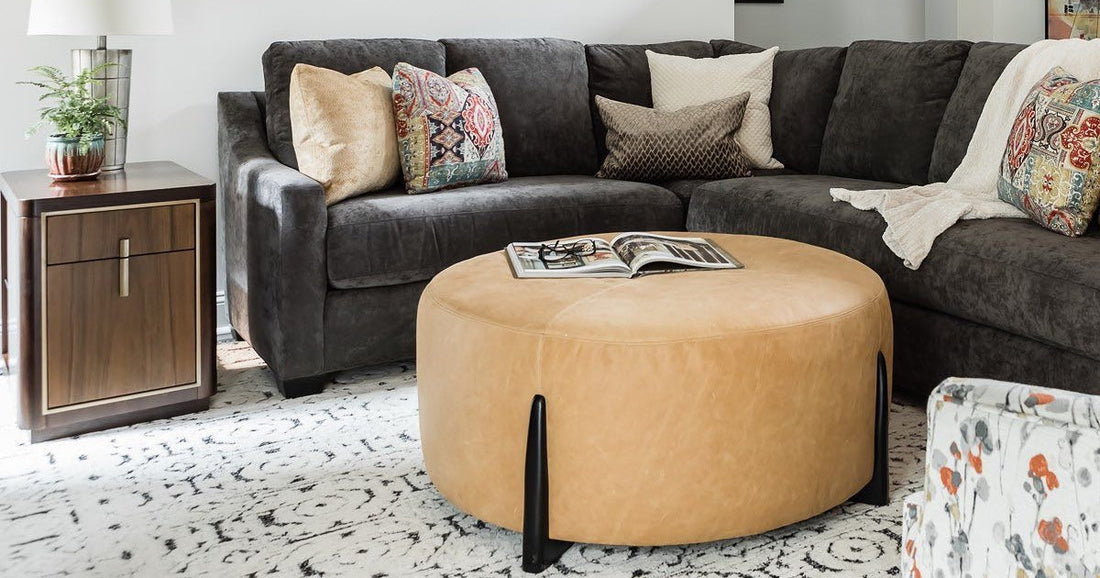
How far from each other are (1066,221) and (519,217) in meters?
1.50

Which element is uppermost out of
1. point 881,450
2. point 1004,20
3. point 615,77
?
point 1004,20

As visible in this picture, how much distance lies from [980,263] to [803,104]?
151cm

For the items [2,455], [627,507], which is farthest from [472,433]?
[2,455]

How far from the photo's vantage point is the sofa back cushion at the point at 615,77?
3961 millimetres

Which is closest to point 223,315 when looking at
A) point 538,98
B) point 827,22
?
point 538,98

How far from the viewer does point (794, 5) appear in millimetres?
5398

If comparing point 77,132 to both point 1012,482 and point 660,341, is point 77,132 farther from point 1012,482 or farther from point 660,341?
point 1012,482

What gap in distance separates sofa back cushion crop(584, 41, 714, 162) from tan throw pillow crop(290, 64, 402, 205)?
1008 millimetres

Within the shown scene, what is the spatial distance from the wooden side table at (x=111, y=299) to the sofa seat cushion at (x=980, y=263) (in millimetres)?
1631

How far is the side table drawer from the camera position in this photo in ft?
8.39

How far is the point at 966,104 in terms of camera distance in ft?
10.4

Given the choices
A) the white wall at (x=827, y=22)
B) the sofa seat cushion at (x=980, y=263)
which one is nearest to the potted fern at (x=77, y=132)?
the sofa seat cushion at (x=980, y=263)

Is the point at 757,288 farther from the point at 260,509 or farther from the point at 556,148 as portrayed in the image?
the point at 556,148

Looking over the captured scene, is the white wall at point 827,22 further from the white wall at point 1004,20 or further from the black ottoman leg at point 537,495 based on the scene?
the black ottoman leg at point 537,495
